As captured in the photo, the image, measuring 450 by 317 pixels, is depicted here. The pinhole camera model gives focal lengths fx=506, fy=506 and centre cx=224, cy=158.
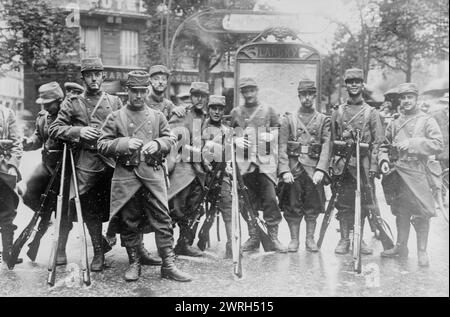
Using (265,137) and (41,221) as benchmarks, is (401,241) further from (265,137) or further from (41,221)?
(41,221)

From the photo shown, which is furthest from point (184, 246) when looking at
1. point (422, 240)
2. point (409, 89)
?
point (409, 89)

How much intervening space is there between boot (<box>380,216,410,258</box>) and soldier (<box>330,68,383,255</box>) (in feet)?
0.82

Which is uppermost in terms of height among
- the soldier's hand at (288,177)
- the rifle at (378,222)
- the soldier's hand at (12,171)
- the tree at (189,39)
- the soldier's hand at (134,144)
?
the tree at (189,39)

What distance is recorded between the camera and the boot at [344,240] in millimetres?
6079

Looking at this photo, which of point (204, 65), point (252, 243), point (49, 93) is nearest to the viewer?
point (49, 93)

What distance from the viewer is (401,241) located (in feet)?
19.4

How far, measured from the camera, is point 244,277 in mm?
5152

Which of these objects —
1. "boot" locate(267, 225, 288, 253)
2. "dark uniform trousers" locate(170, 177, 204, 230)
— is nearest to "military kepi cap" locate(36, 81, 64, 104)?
"dark uniform trousers" locate(170, 177, 204, 230)

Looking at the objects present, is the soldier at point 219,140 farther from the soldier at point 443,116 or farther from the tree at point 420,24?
the soldier at point 443,116

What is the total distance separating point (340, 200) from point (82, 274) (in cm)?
308

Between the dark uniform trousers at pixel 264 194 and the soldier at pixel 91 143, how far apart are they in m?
1.73

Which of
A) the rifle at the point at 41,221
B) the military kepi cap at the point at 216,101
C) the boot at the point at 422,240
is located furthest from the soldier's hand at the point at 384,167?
the rifle at the point at 41,221

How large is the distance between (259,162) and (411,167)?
173cm
